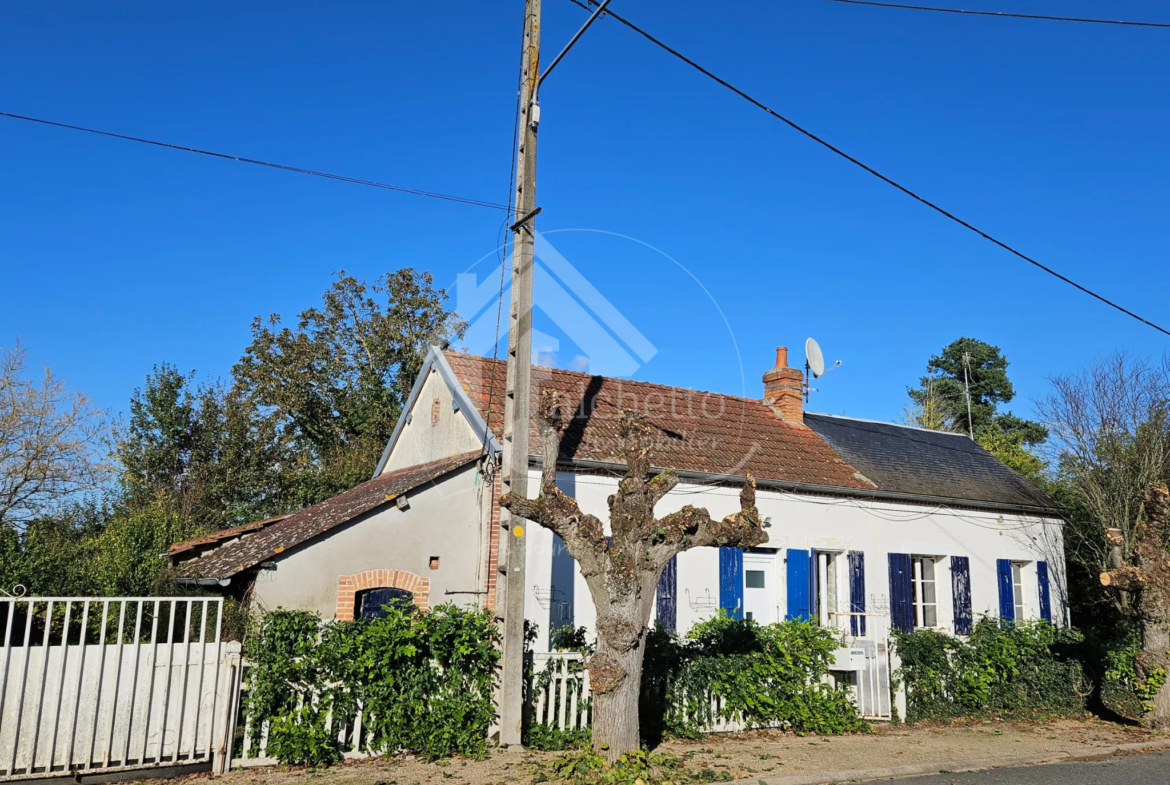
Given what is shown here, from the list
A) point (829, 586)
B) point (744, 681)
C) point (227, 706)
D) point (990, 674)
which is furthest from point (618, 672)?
point (829, 586)

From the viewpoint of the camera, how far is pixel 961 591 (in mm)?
15703

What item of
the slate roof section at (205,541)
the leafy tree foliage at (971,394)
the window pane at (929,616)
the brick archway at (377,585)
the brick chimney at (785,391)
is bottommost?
the window pane at (929,616)

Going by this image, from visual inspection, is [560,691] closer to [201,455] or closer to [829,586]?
Answer: [829,586]

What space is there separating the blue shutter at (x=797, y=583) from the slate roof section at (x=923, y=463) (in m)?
2.60

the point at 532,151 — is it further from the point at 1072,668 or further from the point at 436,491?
the point at 1072,668

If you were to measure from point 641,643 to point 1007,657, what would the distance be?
24.4ft

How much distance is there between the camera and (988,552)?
53.6 ft

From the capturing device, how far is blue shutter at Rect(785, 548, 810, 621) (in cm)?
1364

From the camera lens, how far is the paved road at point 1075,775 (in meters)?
8.09

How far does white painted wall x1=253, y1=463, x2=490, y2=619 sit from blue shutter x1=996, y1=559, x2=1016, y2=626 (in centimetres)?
1067

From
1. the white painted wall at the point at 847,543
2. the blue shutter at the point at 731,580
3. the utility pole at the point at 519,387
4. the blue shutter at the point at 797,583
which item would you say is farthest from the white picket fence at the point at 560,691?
the blue shutter at the point at 797,583

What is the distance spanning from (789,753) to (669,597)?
147 inches

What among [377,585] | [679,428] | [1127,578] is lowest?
[377,585]

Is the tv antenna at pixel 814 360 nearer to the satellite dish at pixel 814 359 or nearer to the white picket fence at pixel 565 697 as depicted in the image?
Result: the satellite dish at pixel 814 359
